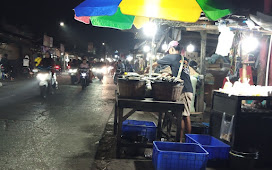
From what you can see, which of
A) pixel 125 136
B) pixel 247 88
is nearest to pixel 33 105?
pixel 125 136

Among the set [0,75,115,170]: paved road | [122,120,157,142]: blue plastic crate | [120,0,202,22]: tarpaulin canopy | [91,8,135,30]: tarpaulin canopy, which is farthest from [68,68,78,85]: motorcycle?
[120,0,202,22]: tarpaulin canopy

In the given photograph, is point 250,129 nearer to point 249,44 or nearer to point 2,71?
point 249,44

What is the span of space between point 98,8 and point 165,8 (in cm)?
150

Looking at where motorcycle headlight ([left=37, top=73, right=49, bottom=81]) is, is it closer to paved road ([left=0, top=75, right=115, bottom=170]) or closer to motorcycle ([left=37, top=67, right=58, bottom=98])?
motorcycle ([left=37, top=67, right=58, bottom=98])

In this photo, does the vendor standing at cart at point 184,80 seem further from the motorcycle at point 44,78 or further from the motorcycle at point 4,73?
the motorcycle at point 4,73

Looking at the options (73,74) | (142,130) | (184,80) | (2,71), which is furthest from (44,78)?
(2,71)

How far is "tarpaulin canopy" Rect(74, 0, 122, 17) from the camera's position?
4383 millimetres

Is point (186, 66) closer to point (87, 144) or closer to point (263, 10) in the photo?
point (263, 10)

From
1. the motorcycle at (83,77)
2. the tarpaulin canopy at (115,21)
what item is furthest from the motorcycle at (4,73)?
the tarpaulin canopy at (115,21)

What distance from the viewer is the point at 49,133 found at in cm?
607

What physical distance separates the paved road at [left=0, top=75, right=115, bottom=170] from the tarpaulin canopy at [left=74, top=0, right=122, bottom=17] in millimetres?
3012

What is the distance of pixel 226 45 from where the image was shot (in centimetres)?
664

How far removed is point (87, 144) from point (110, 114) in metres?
3.16

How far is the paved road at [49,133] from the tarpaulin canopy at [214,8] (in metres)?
3.91
